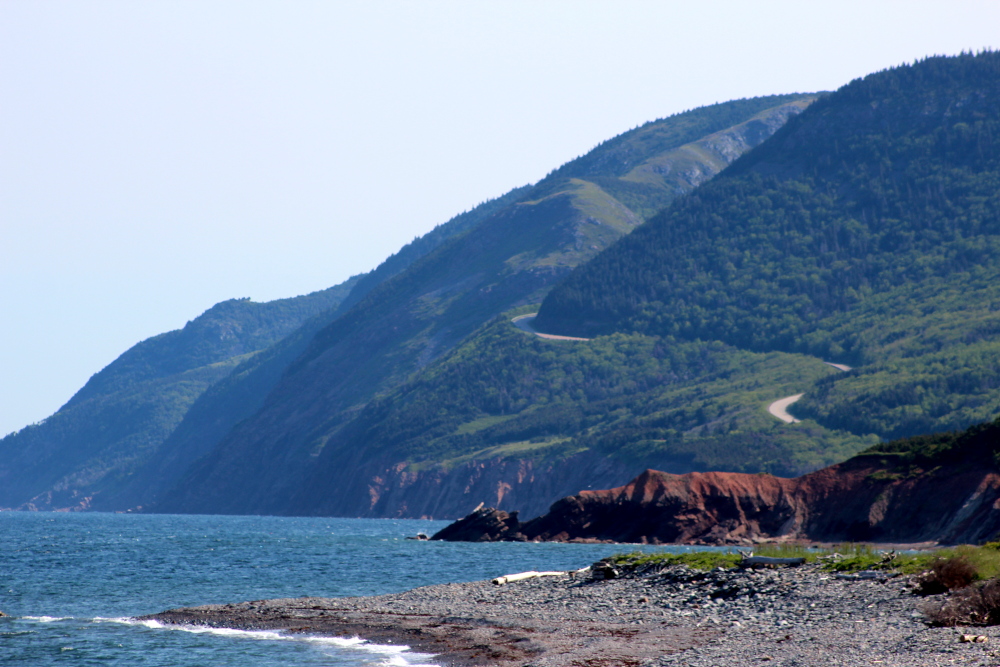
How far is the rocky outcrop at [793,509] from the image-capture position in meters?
83.4

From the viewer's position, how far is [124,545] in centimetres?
9725

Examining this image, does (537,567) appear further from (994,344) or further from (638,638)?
(994,344)

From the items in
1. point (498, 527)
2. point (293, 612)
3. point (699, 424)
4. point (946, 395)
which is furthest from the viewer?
point (699, 424)

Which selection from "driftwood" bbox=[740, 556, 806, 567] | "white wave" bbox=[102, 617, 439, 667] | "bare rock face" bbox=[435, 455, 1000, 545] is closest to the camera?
"white wave" bbox=[102, 617, 439, 667]

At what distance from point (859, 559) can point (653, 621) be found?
26.9 ft

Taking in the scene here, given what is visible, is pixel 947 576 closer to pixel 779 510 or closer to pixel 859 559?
pixel 859 559

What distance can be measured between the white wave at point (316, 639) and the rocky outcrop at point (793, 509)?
179ft

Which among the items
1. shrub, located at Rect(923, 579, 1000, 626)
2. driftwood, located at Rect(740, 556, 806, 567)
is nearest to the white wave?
shrub, located at Rect(923, 579, 1000, 626)

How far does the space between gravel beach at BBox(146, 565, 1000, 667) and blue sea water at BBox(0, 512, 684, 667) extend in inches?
99.9

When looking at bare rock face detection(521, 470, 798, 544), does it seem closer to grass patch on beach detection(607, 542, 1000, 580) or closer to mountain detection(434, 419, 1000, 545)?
mountain detection(434, 419, 1000, 545)

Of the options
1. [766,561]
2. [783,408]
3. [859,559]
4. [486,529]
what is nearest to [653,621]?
[766,561]

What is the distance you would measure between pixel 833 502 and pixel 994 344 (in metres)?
102

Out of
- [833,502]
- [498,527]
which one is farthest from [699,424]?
[833,502]

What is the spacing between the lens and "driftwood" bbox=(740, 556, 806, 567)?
132ft
